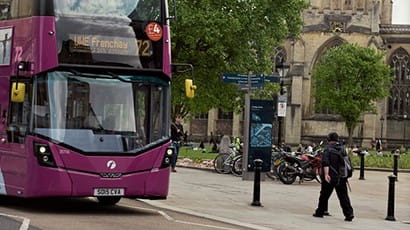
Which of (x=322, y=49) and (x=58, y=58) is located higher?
(x=322, y=49)

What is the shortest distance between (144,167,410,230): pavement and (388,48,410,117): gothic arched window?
57885 millimetres

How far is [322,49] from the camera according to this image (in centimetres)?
8312

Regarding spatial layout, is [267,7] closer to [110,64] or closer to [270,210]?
[270,210]

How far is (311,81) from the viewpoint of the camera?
3258 inches

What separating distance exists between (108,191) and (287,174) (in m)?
12.5

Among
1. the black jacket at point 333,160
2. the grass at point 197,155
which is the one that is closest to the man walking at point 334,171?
the black jacket at point 333,160

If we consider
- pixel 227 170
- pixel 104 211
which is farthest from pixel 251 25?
pixel 104 211

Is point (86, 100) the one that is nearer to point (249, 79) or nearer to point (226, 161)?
point (249, 79)

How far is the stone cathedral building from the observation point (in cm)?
8156

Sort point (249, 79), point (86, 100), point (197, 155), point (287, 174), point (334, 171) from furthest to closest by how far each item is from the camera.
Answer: point (197, 155) < point (287, 174) < point (249, 79) < point (334, 171) < point (86, 100)

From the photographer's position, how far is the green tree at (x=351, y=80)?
75.6 metres

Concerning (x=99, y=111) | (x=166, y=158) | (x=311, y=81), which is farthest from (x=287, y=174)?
(x=311, y=81)

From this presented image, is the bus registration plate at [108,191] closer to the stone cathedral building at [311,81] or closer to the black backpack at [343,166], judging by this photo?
the black backpack at [343,166]

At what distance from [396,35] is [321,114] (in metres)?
12.2
